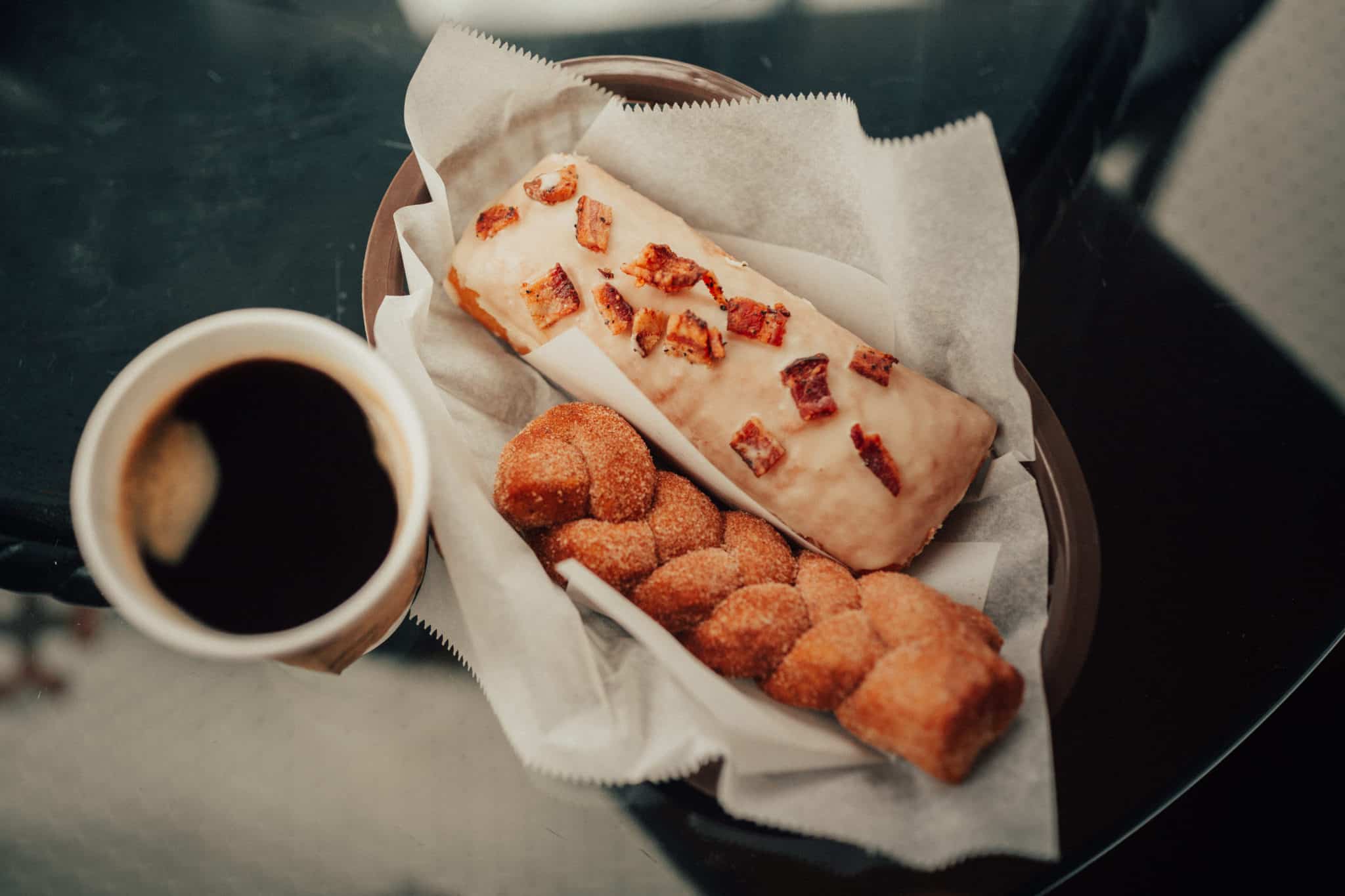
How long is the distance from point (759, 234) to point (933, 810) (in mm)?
667

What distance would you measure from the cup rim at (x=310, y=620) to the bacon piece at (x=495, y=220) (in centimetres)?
33

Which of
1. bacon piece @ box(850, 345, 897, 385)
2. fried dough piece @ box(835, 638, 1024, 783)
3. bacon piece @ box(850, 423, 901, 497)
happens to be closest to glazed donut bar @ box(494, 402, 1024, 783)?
fried dough piece @ box(835, 638, 1024, 783)

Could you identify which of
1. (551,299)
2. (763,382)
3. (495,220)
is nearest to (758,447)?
A: (763,382)

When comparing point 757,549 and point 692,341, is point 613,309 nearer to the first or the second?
point 692,341

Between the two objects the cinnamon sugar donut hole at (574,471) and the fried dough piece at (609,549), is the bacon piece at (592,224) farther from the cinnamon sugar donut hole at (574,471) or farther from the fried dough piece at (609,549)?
the fried dough piece at (609,549)

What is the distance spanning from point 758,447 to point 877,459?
0.13 metres

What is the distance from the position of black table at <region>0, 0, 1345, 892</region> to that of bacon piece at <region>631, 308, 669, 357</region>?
399 millimetres

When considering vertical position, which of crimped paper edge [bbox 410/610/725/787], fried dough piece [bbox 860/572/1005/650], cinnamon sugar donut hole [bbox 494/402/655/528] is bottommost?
crimped paper edge [bbox 410/610/725/787]

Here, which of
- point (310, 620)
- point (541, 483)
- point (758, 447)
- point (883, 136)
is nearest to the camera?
point (310, 620)

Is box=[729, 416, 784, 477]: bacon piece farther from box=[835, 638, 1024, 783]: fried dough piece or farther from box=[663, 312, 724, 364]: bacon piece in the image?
box=[835, 638, 1024, 783]: fried dough piece

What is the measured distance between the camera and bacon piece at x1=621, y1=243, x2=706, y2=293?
35.9 inches

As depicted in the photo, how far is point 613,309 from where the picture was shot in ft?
3.01

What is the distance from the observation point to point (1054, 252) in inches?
44.4

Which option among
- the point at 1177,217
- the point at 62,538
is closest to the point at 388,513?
the point at 62,538
